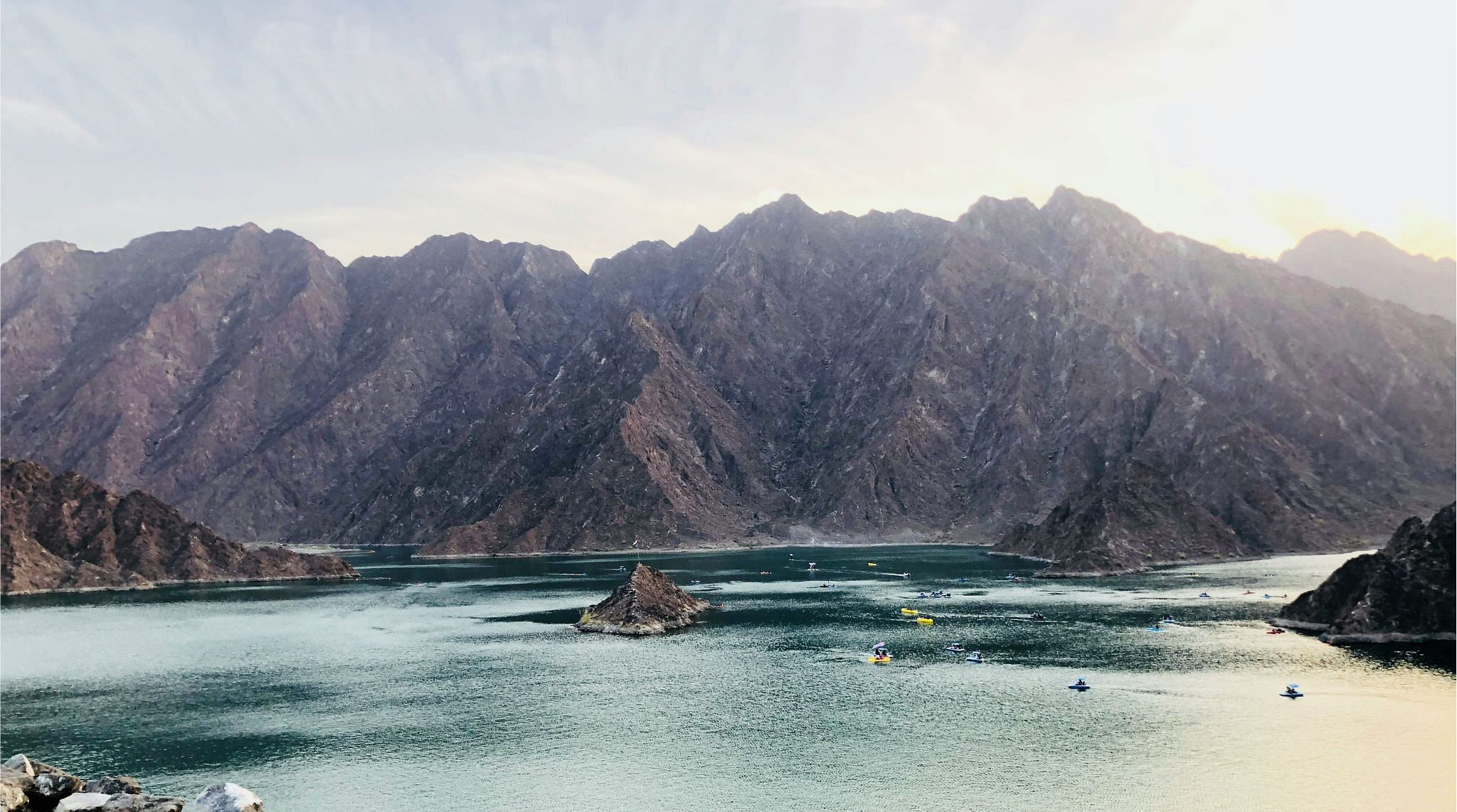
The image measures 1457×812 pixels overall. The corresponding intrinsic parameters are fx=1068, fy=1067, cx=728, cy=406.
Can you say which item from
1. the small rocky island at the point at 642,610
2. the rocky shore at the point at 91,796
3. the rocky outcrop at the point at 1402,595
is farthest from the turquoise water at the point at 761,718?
the rocky outcrop at the point at 1402,595

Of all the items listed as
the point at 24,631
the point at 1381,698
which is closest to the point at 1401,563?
the point at 1381,698

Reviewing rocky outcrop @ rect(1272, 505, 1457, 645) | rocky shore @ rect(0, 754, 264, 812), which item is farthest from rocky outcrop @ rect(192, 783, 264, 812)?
rocky outcrop @ rect(1272, 505, 1457, 645)

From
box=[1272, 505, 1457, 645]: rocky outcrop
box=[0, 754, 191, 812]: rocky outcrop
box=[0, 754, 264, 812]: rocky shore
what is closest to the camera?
box=[0, 754, 191, 812]: rocky outcrop

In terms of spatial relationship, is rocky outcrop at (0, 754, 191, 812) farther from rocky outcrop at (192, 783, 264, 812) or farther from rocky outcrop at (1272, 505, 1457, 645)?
rocky outcrop at (1272, 505, 1457, 645)

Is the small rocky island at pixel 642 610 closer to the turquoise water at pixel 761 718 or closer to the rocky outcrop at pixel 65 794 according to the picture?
the turquoise water at pixel 761 718

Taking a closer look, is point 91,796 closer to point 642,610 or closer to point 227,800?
point 227,800

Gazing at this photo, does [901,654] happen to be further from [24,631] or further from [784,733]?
[24,631]
